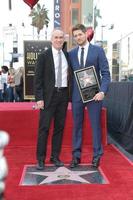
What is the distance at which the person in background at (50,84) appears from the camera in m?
4.57

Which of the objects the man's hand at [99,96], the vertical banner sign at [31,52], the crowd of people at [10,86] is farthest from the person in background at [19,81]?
the man's hand at [99,96]

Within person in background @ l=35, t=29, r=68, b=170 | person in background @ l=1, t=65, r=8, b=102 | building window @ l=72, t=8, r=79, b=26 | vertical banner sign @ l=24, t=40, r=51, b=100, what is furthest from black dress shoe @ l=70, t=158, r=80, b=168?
building window @ l=72, t=8, r=79, b=26

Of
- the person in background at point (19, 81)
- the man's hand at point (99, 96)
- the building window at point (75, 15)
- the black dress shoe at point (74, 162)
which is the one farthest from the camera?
the building window at point (75, 15)

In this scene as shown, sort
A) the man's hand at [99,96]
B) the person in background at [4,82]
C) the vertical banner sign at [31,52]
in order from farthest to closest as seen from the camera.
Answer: the person in background at [4,82] → the vertical banner sign at [31,52] → the man's hand at [99,96]

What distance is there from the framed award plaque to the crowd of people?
7356mm

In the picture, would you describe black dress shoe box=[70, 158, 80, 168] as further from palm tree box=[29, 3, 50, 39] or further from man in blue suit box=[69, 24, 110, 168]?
palm tree box=[29, 3, 50, 39]

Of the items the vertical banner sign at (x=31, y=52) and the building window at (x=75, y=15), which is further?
the building window at (x=75, y=15)

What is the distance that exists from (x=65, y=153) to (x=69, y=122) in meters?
0.61

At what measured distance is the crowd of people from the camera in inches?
470

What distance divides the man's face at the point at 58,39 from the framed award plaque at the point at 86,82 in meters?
0.34

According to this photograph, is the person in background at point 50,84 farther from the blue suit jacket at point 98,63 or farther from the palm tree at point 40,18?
the palm tree at point 40,18

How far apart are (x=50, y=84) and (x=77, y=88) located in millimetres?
308

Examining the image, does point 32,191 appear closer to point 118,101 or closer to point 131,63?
point 118,101

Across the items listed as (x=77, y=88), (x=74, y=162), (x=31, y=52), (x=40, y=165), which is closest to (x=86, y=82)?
(x=77, y=88)
